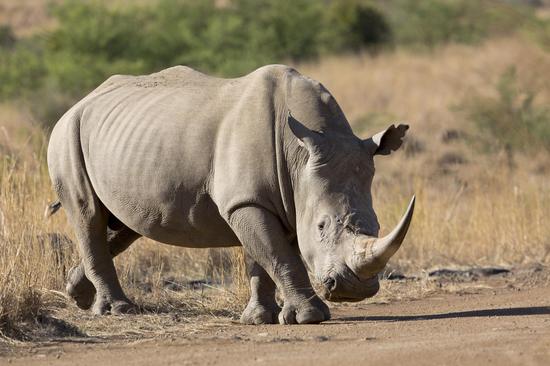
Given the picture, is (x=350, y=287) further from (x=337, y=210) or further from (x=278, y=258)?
(x=278, y=258)

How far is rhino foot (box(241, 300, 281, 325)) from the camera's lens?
8.02 meters

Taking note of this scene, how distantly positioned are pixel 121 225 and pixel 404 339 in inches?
120

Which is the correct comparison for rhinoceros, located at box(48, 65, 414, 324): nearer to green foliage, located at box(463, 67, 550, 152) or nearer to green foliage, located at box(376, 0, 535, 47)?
green foliage, located at box(463, 67, 550, 152)

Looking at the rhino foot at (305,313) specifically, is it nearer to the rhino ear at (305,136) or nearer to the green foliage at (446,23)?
the rhino ear at (305,136)

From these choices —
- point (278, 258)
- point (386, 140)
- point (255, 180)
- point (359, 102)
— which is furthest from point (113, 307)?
point (359, 102)

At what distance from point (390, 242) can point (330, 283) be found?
63 centimetres

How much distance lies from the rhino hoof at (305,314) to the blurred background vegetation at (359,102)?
839 millimetres

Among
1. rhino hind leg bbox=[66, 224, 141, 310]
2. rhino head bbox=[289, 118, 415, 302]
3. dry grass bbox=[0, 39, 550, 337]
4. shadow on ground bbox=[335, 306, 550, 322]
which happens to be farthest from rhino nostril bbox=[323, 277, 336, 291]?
rhino hind leg bbox=[66, 224, 141, 310]

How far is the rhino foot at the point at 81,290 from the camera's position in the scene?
29.7 ft

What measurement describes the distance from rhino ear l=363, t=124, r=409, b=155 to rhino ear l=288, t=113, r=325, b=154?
0.34 meters

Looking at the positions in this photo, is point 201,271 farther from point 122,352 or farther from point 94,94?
point 122,352

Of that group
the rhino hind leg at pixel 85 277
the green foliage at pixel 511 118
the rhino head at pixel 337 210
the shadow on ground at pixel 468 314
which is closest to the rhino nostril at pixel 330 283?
the rhino head at pixel 337 210

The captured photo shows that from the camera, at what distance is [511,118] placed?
2000cm

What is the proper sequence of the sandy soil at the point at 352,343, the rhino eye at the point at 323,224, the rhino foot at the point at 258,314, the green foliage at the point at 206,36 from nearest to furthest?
the sandy soil at the point at 352,343, the rhino eye at the point at 323,224, the rhino foot at the point at 258,314, the green foliage at the point at 206,36
